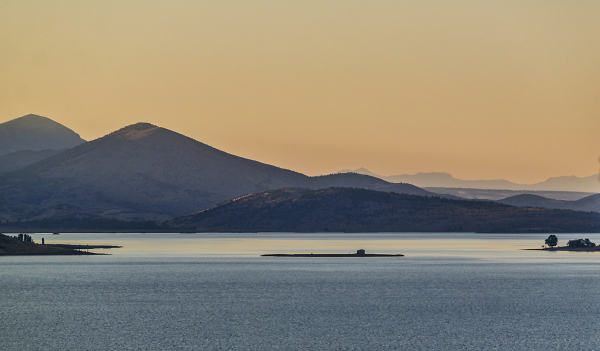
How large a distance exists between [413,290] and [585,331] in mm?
36121

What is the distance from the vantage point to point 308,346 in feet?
189

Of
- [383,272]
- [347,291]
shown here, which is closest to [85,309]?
[347,291]

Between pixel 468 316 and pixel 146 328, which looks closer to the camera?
pixel 146 328

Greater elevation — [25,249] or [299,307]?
[25,249]

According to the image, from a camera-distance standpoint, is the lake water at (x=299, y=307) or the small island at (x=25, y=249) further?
the small island at (x=25, y=249)

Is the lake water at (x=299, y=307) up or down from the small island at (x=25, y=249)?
down

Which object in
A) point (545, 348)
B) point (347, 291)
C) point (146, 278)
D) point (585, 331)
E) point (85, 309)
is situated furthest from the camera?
point (146, 278)

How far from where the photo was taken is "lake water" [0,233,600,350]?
60094mm

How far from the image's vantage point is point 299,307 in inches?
3194

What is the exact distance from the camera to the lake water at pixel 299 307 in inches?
2366

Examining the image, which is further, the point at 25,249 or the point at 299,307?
the point at 25,249

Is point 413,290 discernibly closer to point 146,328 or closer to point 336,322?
point 336,322

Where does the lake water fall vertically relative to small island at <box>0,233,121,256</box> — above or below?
below

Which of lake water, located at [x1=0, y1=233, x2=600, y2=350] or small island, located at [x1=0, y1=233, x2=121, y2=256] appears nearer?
lake water, located at [x1=0, y1=233, x2=600, y2=350]
